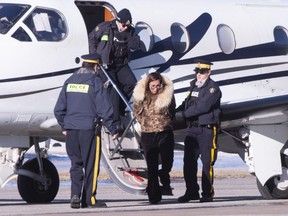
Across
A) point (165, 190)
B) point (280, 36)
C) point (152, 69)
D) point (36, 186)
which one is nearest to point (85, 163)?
point (165, 190)

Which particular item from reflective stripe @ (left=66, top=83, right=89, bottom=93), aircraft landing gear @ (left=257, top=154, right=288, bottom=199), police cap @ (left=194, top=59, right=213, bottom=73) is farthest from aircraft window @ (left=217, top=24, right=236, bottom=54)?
reflective stripe @ (left=66, top=83, right=89, bottom=93)

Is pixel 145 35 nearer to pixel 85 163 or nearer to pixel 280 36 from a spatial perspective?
pixel 280 36

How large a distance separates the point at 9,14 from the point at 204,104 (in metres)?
3.65

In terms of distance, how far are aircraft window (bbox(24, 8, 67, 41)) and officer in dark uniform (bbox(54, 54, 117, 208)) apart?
174cm

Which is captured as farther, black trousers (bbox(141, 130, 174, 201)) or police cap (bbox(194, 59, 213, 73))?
police cap (bbox(194, 59, 213, 73))

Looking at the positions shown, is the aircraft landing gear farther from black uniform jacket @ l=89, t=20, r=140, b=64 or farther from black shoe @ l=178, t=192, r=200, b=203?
black uniform jacket @ l=89, t=20, r=140, b=64

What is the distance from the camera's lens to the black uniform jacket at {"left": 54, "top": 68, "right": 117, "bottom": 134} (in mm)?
18331

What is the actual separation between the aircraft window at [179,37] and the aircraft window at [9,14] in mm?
2989

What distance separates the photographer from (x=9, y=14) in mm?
20016

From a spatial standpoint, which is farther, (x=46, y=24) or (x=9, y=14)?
(x=46, y=24)

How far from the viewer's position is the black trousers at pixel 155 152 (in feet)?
63.7

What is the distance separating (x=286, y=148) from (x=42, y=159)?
457 cm

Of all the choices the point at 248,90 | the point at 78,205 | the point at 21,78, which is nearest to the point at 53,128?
the point at 21,78

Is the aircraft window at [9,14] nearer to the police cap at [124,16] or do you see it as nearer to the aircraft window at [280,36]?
the police cap at [124,16]
